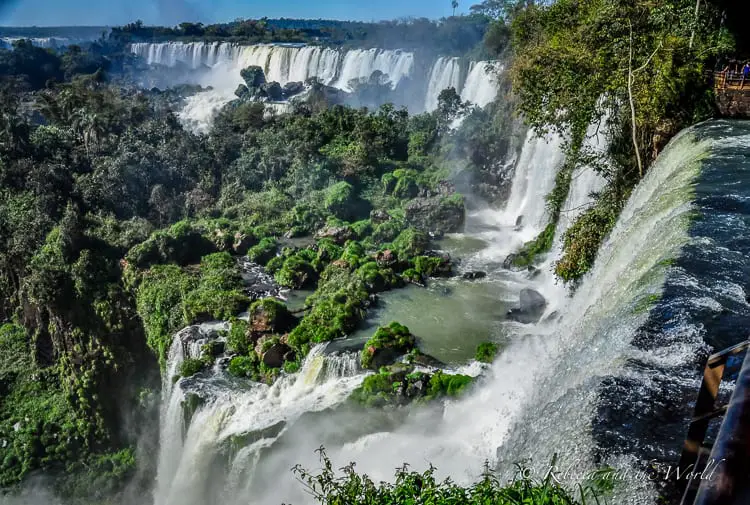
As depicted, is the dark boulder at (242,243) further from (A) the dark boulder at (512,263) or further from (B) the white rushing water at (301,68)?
(B) the white rushing water at (301,68)

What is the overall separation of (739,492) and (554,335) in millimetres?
9266

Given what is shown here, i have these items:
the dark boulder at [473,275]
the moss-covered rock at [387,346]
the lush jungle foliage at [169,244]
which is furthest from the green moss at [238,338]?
the dark boulder at [473,275]

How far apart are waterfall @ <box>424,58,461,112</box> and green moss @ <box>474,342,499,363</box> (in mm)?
26751

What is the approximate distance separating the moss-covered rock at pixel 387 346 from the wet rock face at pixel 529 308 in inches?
113

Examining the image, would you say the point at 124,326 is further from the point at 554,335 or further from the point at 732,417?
the point at 732,417

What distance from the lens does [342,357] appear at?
41.9 feet

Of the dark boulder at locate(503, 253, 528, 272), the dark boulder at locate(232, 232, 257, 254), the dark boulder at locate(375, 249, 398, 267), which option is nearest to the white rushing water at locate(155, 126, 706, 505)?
the dark boulder at locate(503, 253, 528, 272)

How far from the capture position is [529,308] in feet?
47.1

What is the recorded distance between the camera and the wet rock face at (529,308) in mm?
14258

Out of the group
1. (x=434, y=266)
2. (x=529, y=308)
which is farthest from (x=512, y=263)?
(x=529, y=308)

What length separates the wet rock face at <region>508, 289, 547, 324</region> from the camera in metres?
14.3

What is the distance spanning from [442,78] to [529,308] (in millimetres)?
27269

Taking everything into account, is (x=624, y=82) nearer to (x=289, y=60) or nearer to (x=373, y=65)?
(x=373, y=65)

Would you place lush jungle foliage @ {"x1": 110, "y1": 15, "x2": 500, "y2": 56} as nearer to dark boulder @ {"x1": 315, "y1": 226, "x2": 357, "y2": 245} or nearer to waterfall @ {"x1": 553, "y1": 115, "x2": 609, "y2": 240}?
dark boulder @ {"x1": 315, "y1": 226, "x2": 357, "y2": 245}
